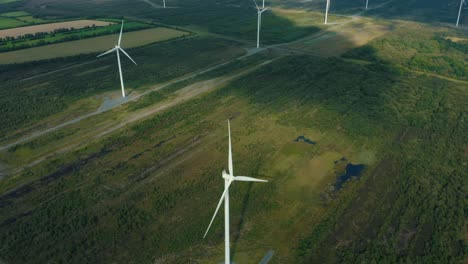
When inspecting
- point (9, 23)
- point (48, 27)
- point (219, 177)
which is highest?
point (9, 23)

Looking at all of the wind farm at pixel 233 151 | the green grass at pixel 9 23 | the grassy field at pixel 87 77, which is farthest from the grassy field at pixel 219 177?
the green grass at pixel 9 23

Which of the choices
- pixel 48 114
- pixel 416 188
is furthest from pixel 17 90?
pixel 416 188

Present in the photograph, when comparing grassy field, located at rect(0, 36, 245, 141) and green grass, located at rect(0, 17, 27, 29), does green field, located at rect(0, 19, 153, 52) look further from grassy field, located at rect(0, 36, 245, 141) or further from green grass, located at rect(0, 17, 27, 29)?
green grass, located at rect(0, 17, 27, 29)

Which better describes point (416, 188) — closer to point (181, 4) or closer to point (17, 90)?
point (17, 90)

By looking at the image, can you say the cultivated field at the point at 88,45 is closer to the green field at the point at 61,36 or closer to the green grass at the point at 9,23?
the green field at the point at 61,36

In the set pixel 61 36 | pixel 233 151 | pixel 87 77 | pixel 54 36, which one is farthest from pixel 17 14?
pixel 233 151

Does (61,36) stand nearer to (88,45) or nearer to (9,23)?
(88,45)
